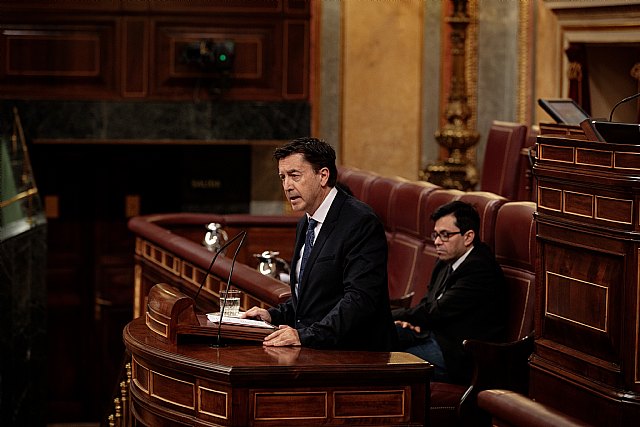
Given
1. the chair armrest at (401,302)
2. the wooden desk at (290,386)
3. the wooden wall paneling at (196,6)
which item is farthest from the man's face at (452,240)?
the wooden wall paneling at (196,6)

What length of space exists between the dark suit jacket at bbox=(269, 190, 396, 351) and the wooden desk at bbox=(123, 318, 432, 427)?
0.10 m

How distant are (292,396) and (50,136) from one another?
6438 mm

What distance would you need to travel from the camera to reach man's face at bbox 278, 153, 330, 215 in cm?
362

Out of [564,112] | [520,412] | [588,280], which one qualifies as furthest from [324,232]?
[564,112]

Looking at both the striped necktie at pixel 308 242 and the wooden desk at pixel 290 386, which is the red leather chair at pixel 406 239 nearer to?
the striped necktie at pixel 308 242

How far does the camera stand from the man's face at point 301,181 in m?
3.62

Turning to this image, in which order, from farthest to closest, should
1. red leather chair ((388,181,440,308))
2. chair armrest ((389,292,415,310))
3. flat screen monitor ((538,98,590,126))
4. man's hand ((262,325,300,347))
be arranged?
red leather chair ((388,181,440,308))
chair armrest ((389,292,415,310))
flat screen monitor ((538,98,590,126))
man's hand ((262,325,300,347))

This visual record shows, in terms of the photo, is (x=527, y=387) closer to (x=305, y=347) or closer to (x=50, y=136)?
(x=305, y=347)

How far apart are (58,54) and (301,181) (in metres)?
6.05

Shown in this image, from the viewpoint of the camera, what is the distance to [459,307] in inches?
187

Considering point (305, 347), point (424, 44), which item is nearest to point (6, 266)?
point (424, 44)

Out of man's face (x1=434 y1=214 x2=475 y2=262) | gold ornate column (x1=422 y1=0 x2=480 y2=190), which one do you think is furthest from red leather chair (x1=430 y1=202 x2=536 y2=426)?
gold ornate column (x1=422 y1=0 x2=480 y2=190)

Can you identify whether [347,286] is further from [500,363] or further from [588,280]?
[500,363]

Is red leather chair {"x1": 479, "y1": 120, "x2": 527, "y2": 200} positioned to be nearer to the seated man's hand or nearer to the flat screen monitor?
the flat screen monitor
